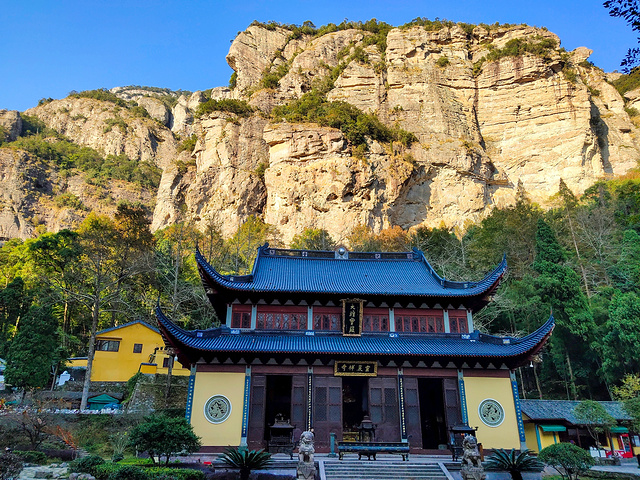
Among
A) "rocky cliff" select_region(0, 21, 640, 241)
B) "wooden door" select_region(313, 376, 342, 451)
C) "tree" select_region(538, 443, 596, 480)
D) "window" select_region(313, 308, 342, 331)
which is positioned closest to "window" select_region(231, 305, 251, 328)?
"window" select_region(313, 308, 342, 331)

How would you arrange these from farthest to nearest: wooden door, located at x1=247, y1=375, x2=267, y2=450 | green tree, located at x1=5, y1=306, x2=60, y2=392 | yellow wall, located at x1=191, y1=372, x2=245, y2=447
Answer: green tree, located at x1=5, y1=306, x2=60, y2=392, wooden door, located at x1=247, y1=375, x2=267, y2=450, yellow wall, located at x1=191, y1=372, x2=245, y2=447

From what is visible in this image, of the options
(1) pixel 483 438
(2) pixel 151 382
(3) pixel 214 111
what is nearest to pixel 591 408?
(1) pixel 483 438

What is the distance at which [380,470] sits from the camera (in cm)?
1478

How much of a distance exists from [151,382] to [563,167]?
6103 centimetres

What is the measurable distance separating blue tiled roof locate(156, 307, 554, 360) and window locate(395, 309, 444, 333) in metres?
0.36

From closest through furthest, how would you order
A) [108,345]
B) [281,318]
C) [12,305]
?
[281,318], [108,345], [12,305]

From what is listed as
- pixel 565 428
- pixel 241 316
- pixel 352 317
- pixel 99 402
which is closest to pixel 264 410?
pixel 241 316

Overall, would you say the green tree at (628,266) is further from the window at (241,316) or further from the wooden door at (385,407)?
the window at (241,316)

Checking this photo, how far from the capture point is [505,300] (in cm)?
3064

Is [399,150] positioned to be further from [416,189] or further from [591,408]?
[591,408]

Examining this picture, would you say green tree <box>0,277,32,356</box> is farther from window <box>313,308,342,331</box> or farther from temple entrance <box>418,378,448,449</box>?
temple entrance <box>418,378,448,449</box>

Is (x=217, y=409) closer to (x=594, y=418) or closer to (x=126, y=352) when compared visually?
(x=126, y=352)

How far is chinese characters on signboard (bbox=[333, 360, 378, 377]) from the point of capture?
18.8 m

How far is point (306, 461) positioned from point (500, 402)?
979cm
